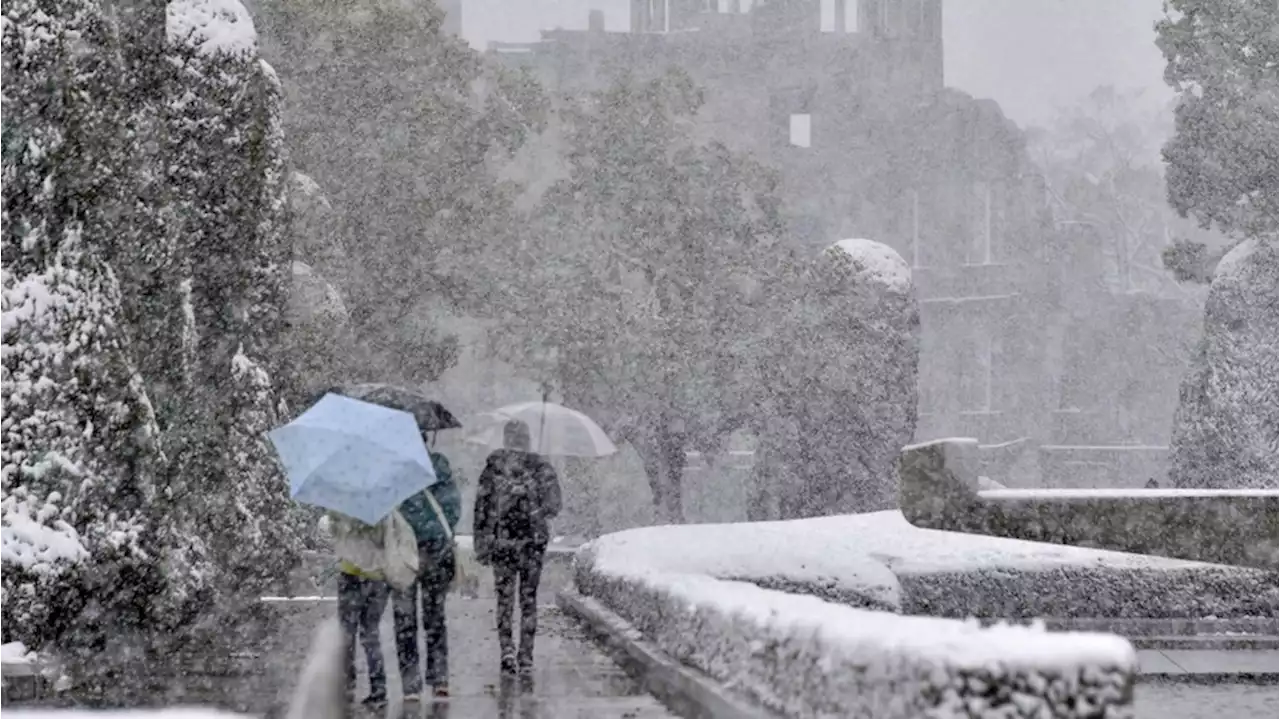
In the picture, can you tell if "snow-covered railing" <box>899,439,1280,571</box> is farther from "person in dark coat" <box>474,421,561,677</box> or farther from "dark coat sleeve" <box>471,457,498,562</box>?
"dark coat sleeve" <box>471,457,498,562</box>

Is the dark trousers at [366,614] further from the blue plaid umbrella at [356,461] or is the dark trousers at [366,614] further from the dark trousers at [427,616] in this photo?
the blue plaid umbrella at [356,461]

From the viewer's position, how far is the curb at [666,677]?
8922 mm

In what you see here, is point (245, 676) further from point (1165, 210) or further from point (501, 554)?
point (1165, 210)

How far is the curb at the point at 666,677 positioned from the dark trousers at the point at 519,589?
0.73 meters

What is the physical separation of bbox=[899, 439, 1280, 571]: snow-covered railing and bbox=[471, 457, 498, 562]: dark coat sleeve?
5.59m

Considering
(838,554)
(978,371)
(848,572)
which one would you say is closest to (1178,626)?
(838,554)

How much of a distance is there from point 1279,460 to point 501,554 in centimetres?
2001

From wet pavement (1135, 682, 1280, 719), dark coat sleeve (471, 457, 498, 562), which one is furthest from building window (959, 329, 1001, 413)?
dark coat sleeve (471, 457, 498, 562)

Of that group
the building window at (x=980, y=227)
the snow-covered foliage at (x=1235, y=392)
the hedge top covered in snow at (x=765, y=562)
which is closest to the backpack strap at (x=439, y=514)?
the hedge top covered in snow at (x=765, y=562)

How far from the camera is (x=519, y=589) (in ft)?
37.8

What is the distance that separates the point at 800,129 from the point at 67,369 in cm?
4843

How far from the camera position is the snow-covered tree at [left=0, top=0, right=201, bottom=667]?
10.8 meters

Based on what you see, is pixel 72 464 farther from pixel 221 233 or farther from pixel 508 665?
pixel 221 233

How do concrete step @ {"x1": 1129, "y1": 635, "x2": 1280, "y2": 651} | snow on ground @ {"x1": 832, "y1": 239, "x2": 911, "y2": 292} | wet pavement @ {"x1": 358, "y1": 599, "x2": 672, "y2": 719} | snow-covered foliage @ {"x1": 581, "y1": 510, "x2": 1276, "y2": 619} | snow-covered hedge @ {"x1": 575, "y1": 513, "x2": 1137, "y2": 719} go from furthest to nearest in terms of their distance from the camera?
snow on ground @ {"x1": 832, "y1": 239, "x2": 911, "y2": 292}, snow-covered foliage @ {"x1": 581, "y1": 510, "x2": 1276, "y2": 619}, concrete step @ {"x1": 1129, "y1": 635, "x2": 1280, "y2": 651}, wet pavement @ {"x1": 358, "y1": 599, "x2": 672, "y2": 719}, snow-covered hedge @ {"x1": 575, "y1": 513, "x2": 1137, "y2": 719}
